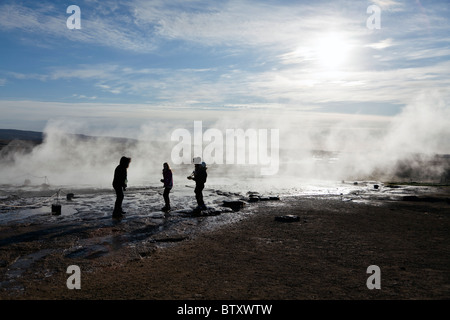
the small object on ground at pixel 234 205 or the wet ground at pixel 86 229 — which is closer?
the wet ground at pixel 86 229

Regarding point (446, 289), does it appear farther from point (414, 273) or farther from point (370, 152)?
point (370, 152)

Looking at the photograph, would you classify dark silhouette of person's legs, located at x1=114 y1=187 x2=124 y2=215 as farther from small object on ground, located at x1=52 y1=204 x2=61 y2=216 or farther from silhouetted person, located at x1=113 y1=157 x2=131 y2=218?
small object on ground, located at x1=52 y1=204 x2=61 y2=216

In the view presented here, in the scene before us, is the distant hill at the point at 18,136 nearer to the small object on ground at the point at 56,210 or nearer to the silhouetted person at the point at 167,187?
the small object on ground at the point at 56,210

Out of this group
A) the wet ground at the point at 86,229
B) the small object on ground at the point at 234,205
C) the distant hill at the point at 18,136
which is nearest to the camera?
the wet ground at the point at 86,229

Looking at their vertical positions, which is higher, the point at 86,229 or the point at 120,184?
the point at 120,184

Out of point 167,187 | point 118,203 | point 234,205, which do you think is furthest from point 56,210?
point 234,205

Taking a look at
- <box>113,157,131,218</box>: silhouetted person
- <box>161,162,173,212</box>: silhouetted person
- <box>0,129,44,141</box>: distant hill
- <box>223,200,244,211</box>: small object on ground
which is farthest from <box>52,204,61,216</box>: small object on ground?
<box>0,129,44,141</box>: distant hill

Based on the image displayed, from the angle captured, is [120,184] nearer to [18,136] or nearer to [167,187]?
[167,187]

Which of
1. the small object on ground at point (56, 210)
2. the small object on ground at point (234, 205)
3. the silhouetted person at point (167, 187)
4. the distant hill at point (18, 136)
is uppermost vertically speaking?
the distant hill at point (18, 136)

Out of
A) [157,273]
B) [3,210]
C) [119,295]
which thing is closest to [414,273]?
[157,273]

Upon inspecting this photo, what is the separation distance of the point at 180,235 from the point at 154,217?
232cm

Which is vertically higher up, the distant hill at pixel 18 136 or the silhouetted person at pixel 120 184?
the distant hill at pixel 18 136

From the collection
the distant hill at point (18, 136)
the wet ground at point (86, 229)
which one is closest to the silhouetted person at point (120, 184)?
the wet ground at point (86, 229)

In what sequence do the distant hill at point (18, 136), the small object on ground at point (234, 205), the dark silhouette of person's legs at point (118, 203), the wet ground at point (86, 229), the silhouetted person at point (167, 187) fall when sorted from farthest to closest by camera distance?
1. the distant hill at point (18, 136)
2. the small object on ground at point (234, 205)
3. the silhouetted person at point (167, 187)
4. the dark silhouette of person's legs at point (118, 203)
5. the wet ground at point (86, 229)
